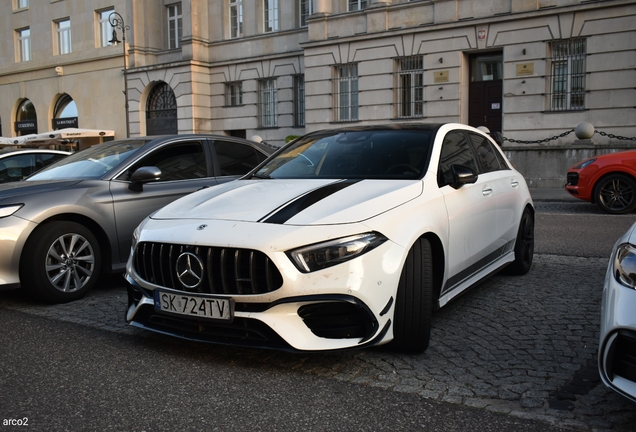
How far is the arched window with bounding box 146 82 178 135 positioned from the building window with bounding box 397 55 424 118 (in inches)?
487

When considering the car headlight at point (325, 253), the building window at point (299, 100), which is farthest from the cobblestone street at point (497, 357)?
the building window at point (299, 100)

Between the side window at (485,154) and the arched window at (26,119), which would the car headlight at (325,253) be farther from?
the arched window at (26,119)

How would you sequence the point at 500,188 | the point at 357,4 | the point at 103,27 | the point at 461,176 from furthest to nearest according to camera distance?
the point at 103,27, the point at 357,4, the point at 500,188, the point at 461,176

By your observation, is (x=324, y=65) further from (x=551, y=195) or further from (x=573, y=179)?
(x=573, y=179)

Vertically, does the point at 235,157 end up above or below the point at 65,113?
below

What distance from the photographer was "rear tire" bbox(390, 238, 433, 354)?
12.4 ft

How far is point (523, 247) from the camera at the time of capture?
20.5 feet

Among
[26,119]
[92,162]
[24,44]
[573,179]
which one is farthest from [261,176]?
[24,44]

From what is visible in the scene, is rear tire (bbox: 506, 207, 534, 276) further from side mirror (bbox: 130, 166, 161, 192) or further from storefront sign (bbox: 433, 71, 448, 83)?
storefront sign (bbox: 433, 71, 448, 83)

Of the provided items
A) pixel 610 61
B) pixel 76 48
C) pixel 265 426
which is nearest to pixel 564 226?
pixel 265 426

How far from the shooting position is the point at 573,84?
67.3 ft

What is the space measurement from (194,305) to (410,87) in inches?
832

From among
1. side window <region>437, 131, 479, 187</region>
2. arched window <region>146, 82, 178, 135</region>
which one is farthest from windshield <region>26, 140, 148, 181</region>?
arched window <region>146, 82, 178, 135</region>

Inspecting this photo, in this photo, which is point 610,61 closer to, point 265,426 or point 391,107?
point 391,107
